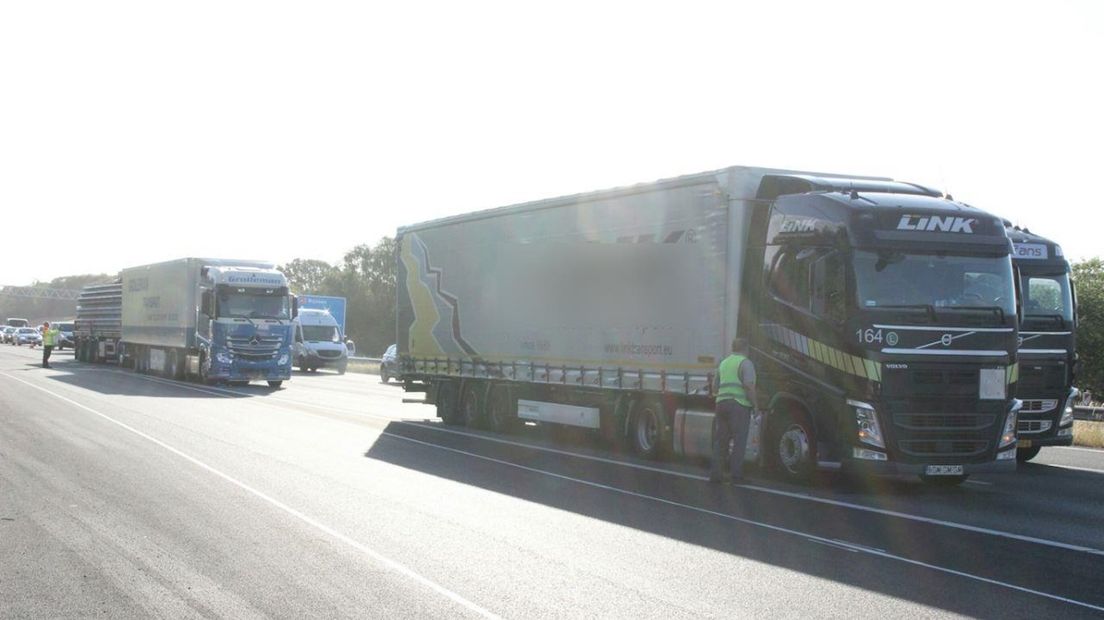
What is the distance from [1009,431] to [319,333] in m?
39.5

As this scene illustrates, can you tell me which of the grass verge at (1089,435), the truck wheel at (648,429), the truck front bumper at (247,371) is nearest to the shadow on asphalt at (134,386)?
the truck front bumper at (247,371)

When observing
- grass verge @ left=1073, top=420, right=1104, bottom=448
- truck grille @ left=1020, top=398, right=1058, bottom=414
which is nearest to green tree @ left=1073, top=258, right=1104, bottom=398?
grass verge @ left=1073, top=420, right=1104, bottom=448

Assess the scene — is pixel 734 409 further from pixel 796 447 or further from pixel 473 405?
pixel 473 405

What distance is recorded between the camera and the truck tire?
22328 mm

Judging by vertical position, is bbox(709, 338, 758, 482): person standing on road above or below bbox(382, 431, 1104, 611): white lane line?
above

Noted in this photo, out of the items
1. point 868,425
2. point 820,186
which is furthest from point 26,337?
point 868,425

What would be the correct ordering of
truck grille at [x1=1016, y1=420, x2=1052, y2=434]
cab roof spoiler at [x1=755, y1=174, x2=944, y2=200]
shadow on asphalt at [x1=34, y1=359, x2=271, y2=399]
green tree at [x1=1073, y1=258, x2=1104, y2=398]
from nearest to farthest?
cab roof spoiler at [x1=755, y1=174, x2=944, y2=200] < truck grille at [x1=1016, y1=420, x2=1052, y2=434] < green tree at [x1=1073, y1=258, x2=1104, y2=398] < shadow on asphalt at [x1=34, y1=359, x2=271, y2=399]

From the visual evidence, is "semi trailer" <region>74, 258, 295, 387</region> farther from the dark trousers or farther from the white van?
the dark trousers

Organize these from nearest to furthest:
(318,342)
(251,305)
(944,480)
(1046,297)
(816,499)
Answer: (816,499) < (944,480) < (1046,297) < (251,305) < (318,342)

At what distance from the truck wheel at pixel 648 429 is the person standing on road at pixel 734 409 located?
2459 mm

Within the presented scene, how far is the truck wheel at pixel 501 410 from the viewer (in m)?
21.4

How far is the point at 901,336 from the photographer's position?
43.6 ft

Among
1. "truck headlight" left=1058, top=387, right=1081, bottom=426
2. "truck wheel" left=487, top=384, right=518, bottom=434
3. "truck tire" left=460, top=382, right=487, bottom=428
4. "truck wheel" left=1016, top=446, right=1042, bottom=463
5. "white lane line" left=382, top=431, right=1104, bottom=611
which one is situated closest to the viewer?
"white lane line" left=382, top=431, right=1104, bottom=611

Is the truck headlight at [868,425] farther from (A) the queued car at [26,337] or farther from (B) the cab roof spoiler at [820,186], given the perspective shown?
(A) the queued car at [26,337]
